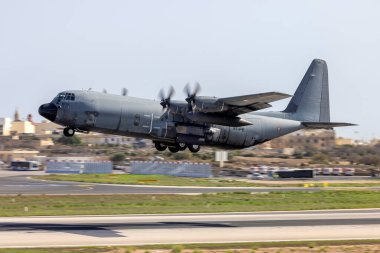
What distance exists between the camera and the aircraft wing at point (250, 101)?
4947 centimetres

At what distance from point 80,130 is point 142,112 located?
488 centimetres

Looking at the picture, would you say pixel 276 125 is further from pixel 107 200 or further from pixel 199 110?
pixel 107 200

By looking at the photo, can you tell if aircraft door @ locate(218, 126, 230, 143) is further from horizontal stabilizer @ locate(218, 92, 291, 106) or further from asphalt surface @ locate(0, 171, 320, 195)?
asphalt surface @ locate(0, 171, 320, 195)

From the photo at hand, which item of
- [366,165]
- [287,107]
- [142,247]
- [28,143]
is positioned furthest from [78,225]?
[28,143]

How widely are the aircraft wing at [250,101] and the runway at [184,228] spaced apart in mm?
8797

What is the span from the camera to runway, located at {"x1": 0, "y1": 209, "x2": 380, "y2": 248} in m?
41.7

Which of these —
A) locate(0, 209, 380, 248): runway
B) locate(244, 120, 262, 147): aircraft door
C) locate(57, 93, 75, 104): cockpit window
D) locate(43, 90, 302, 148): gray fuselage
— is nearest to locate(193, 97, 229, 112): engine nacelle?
locate(43, 90, 302, 148): gray fuselage

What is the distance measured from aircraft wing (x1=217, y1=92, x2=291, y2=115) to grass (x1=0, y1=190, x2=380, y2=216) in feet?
41.9

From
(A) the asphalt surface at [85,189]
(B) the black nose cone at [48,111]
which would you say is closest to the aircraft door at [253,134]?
(B) the black nose cone at [48,111]

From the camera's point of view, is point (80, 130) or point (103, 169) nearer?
point (80, 130)

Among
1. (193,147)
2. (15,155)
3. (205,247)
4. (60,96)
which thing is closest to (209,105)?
(193,147)

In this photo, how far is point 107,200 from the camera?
70.2m

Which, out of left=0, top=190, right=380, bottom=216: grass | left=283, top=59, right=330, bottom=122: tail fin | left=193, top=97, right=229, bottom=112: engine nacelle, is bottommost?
left=0, top=190, right=380, bottom=216: grass

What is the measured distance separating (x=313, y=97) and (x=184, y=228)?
22.9 meters
